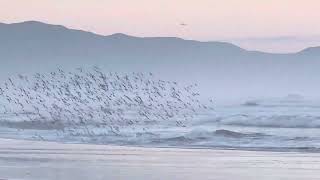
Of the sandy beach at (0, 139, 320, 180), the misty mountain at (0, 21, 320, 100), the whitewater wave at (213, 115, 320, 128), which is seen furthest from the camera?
→ the misty mountain at (0, 21, 320, 100)

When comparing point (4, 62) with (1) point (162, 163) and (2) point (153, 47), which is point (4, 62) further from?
(1) point (162, 163)

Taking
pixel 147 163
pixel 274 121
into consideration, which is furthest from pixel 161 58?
pixel 147 163

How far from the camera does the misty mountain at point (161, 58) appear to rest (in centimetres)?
11062

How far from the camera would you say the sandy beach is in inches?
704

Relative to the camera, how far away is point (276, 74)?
401 ft

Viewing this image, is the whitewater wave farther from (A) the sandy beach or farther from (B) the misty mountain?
(B) the misty mountain

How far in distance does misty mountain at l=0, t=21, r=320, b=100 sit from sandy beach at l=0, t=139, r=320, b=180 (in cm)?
7769

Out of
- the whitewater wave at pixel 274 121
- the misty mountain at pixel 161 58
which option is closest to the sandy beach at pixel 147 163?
the whitewater wave at pixel 274 121

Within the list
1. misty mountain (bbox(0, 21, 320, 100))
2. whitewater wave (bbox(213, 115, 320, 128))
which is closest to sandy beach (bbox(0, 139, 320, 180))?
whitewater wave (bbox(213, 115, 320, 128))

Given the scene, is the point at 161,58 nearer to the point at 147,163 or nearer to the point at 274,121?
the point at 274,121

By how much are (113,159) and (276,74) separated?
10235 centimetres

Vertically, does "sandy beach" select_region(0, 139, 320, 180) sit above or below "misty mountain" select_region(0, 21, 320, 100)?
above

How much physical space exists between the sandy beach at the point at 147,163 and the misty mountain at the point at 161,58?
255 ft

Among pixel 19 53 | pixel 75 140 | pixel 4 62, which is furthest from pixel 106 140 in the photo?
pixel 19 53
